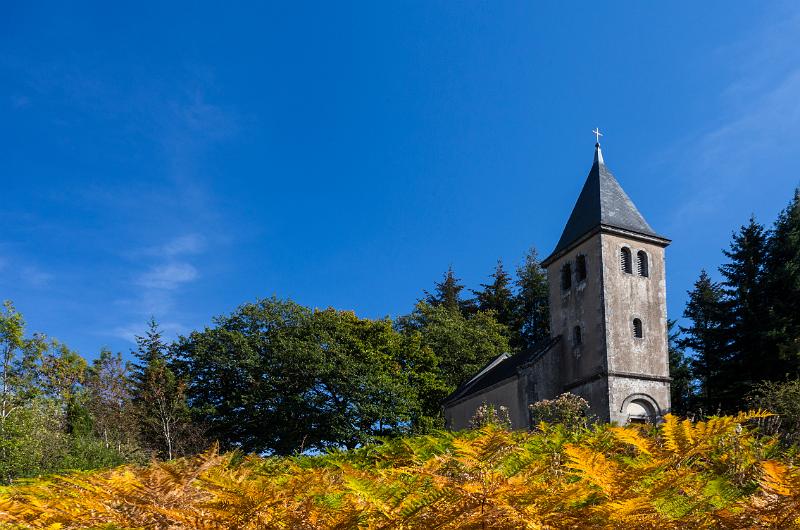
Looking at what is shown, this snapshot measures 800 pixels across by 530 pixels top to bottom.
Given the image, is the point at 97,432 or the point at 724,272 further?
the point at 724,272

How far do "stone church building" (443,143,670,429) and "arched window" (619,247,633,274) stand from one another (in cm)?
5

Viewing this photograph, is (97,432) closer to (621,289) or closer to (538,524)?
(621,289)

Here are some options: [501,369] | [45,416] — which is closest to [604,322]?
[501,369]

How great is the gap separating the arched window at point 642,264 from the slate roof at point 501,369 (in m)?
4.91

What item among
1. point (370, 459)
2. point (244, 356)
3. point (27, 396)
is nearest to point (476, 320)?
point (244, 356)

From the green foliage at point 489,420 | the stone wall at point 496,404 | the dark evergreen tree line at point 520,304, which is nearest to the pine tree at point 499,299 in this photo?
the dark evergreen tree line at point 520,304

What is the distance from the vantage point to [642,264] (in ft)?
94.0

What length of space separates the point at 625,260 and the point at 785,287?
1219 cm

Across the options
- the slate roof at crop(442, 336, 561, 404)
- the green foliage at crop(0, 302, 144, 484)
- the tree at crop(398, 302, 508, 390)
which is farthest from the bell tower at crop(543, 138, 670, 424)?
the green foliage at crop(0, 302, 144, 484)

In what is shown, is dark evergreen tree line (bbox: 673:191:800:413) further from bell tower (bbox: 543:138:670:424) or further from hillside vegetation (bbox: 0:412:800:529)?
hillside vegetation (bbox: 0:412:800:529)

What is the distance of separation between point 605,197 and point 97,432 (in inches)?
1171

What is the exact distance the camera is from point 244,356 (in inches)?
1475

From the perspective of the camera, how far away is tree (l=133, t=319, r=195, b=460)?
3023 centimetres

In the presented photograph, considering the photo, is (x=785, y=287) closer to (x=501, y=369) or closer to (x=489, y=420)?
(x=501, y=369)
